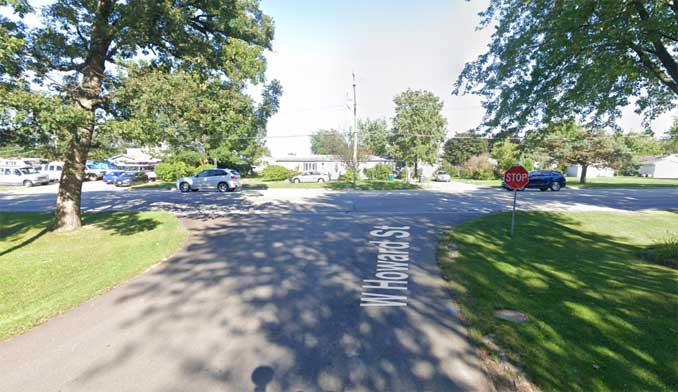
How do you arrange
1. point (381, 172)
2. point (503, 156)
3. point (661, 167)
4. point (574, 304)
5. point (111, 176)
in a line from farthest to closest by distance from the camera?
1. point (661, 167)
2. point (503, 156)
3. point (381, 172)
4. point (111, 176)
5. point (574, 304)

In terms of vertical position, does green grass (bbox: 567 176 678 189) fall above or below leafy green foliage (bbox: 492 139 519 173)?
below

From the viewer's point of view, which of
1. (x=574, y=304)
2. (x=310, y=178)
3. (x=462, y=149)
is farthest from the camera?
(x=462, y=149)

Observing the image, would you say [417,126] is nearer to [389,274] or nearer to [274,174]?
[274,174]

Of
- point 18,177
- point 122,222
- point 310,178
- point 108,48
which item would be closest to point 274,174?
point 310,178

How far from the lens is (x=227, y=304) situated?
460 cm

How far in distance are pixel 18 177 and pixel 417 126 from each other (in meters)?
40.1

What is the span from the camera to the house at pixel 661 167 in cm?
5365

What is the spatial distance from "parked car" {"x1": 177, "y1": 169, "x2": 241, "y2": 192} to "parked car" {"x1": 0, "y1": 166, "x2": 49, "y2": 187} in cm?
1791

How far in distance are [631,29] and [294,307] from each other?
8585 mm

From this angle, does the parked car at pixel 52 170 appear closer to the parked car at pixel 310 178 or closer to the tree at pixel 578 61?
the parked car at pixel 310 178

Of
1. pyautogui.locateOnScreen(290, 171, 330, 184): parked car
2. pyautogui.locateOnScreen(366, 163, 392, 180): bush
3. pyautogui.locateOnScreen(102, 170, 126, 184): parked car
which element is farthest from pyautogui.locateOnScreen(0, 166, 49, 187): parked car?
pyautogui.locateOnScreen(366, 163, 392, 180): bush

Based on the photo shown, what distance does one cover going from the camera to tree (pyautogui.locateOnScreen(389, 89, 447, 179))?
33094 millimetres

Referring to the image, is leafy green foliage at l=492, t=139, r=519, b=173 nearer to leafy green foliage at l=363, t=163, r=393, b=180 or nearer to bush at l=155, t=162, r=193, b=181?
leafy green foliage at l=363, t=163, r=393, b=180

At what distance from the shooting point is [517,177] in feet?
28.7
